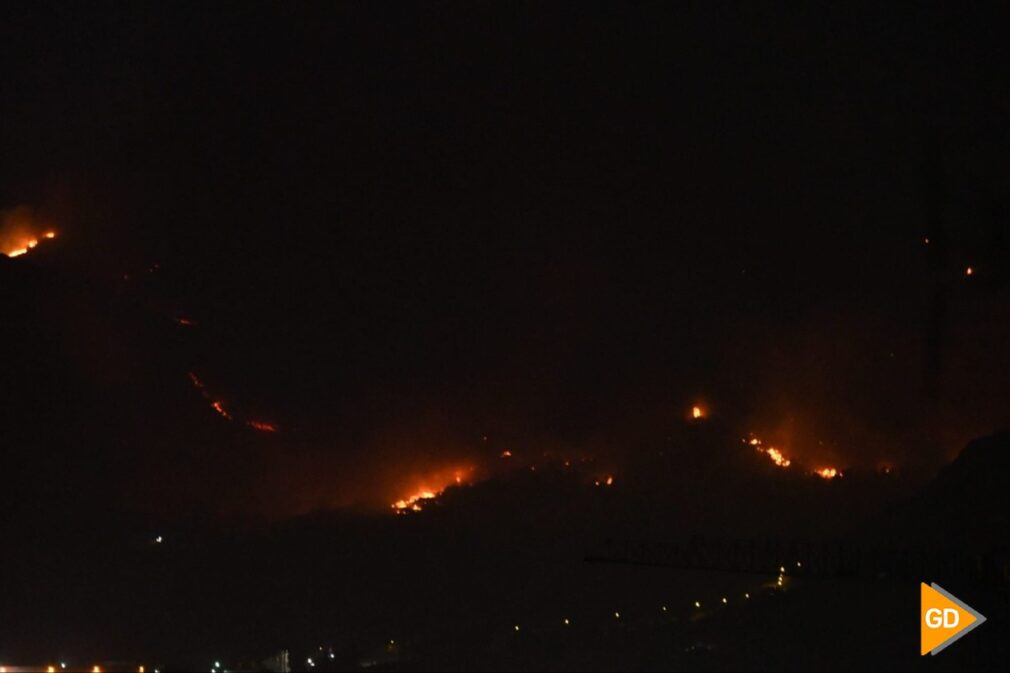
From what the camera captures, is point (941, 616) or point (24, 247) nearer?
point (941, 616)

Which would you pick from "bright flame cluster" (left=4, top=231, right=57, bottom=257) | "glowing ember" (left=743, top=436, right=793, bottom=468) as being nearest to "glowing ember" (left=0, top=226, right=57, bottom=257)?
"bright flame cluster" (left=4, top=231, right=57, bottom=257)

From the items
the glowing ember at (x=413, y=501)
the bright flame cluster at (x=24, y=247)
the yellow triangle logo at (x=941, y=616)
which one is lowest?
the yellow triangle logo at (x=941, y=616)

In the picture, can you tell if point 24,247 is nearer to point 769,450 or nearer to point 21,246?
point 21,246

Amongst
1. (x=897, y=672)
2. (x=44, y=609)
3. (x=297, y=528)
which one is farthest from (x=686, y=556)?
(x=44, y=609)

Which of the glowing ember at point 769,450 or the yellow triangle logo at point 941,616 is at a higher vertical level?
the glowing ember at point 769,450

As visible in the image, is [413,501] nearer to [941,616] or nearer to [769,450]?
[769,450]

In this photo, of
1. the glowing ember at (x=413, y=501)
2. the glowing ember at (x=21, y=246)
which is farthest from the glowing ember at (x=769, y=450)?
the glowing ember at (x=21, y=246)

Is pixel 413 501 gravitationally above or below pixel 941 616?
above

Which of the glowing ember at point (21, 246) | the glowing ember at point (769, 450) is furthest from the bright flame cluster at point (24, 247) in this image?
the glowing ember at point (769, 450)

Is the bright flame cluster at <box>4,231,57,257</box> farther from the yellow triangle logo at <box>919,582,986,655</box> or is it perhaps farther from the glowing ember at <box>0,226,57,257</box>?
the yellow triangle logo at <box>919,582,986,655</box>

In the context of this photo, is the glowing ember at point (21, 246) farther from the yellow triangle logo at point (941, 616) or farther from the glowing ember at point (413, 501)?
the yellow triangle logo at point (941, 616)

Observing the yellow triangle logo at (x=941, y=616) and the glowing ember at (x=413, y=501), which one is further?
the glowing ember at (x=413, y=501)

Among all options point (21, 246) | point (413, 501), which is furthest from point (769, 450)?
point (21, 246)

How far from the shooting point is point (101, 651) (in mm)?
30672
